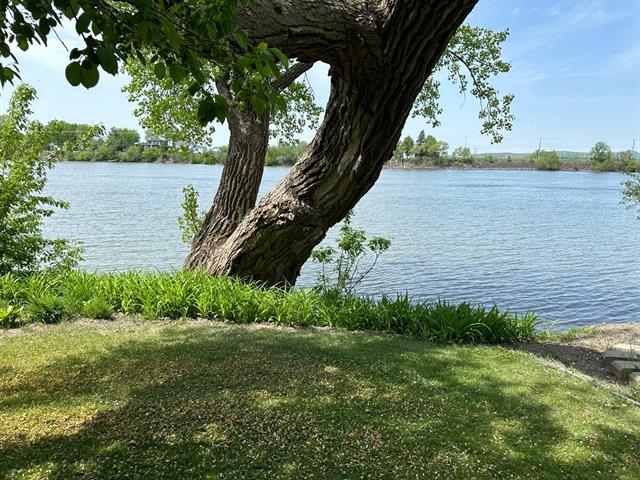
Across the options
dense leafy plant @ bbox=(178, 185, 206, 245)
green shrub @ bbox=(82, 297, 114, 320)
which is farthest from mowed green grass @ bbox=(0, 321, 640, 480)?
dense leafy plant @ bbox=(178, 185, 206, 245)

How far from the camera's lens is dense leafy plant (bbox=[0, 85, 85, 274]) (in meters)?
8.09

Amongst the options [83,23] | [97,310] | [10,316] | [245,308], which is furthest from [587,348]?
[10,316]

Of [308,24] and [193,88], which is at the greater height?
[308,24]

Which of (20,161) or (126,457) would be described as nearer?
(126,457)

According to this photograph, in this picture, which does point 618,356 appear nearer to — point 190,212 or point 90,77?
point 90,77

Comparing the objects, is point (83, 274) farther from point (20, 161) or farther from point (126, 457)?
point (126, 457)

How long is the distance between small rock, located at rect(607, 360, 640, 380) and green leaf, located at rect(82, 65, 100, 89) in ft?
19.2

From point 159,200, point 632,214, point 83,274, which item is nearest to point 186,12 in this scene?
point 83,274

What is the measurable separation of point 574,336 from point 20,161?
29.3ft

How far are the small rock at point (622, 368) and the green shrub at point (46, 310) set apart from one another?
641 cm

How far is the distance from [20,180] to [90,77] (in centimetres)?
726

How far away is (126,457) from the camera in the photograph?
307 centimetres

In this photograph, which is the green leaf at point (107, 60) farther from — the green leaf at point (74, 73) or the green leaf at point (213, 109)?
the green leaf at point (213, 109)

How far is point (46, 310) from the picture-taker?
6.38 metres
